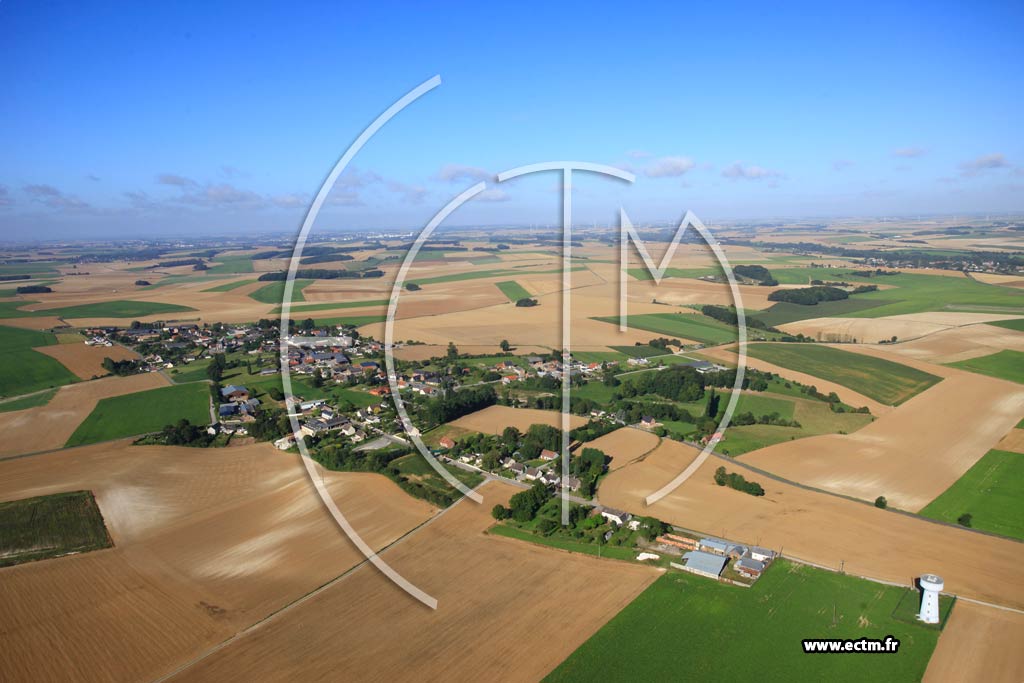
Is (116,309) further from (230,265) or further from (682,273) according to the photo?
(682,273)

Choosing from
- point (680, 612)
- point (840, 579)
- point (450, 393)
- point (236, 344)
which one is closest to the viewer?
point (680, 612)

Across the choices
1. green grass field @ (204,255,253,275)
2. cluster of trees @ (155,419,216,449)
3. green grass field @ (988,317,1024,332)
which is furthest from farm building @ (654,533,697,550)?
green grass field @ (204,255,253,275)

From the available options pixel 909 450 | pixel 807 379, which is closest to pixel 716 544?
pixel 909 450

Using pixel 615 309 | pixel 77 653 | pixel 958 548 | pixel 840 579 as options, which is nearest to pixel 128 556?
pixel 77 653

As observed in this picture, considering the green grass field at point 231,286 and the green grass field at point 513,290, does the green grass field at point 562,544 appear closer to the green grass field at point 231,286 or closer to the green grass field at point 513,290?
the green grass field at point 513,290

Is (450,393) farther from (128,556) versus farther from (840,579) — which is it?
(840,579)

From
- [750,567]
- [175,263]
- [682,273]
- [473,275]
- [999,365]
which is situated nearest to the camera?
[750,567]
